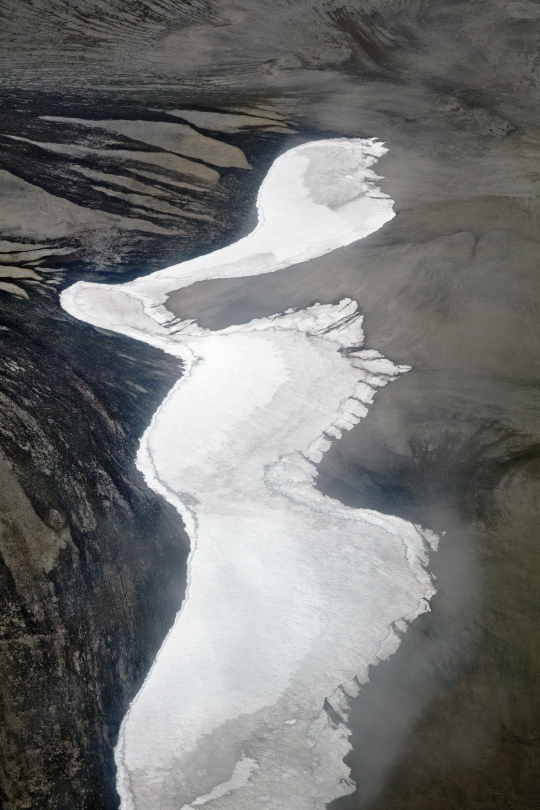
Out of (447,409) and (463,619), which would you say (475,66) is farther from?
(463,619)

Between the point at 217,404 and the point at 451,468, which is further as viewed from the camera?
the point at 217,404

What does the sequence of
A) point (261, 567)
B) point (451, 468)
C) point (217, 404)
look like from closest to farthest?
point (261, 567) → point (451, 468) → point (217, 404)

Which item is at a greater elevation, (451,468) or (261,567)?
(451,468)

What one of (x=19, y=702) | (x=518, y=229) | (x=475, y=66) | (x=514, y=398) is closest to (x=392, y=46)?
(x=475, y=66)

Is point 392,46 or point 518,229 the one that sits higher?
point 392,46

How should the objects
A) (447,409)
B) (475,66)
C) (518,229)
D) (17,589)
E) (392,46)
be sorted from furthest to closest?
(392,46) → (475,66) → (518,229) → (447,409) → (17,589)
